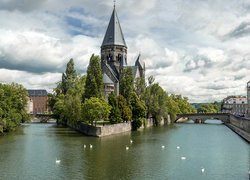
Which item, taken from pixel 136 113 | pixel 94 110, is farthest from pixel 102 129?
pixel 136 113

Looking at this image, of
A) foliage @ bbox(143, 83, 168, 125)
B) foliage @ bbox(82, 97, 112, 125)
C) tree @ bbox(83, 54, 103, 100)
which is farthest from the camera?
foliage @ bbox(143, 83, 168, 125)

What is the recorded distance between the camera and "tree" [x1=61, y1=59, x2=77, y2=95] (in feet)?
319

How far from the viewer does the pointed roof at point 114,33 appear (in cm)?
11744

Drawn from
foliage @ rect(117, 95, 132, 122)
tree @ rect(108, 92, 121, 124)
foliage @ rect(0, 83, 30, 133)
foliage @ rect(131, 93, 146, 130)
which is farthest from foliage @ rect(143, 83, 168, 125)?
foliage @ rect(0, 83, 30, 133)

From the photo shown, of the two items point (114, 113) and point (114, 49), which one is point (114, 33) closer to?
point (114, 49)

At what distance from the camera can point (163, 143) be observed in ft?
175

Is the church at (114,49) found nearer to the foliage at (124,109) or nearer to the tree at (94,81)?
the tree at (94,81)

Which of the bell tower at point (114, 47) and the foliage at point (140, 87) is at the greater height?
the bell tower at point (114, 47)

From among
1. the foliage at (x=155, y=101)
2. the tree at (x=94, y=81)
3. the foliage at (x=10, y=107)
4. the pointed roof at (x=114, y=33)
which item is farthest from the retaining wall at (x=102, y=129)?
the pointed roof at (x=114, y=33)

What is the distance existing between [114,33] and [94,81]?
5043cm

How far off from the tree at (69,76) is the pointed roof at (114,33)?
24143mm

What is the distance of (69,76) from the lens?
3846 inches

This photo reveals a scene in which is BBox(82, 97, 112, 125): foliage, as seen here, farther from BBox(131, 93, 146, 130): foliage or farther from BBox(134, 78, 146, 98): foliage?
BBox(134, 78, 146, 98): foliage

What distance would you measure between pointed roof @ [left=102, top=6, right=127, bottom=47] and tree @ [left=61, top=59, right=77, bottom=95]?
2414 centimetres
